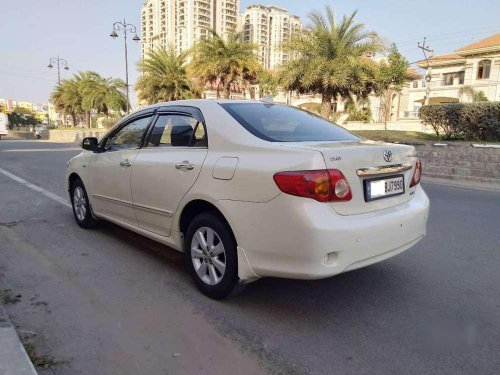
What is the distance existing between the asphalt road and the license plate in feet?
2.93

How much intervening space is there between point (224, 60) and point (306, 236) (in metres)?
25.5

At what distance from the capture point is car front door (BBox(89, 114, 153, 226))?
14.1ft

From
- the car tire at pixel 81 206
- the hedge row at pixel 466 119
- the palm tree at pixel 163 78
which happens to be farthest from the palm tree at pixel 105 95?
the car tire at pixel 81 206

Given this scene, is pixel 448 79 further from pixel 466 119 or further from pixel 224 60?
pixel 466 119

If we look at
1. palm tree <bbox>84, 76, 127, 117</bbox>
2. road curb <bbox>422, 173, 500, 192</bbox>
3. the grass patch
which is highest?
palm tree <bbox>84, 76, 127, 117</bbox>

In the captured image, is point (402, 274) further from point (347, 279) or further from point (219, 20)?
point (219, 20)

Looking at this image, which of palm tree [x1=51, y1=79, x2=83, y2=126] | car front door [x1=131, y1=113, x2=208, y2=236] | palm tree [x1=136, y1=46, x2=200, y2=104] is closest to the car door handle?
car front door [x1=131, y1=113, x2=208, y2=236]

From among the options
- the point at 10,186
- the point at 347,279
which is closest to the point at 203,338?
the point at 347,279

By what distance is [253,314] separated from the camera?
3127 mm

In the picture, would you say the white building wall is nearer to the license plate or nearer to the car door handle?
the license plate

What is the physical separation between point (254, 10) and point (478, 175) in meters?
96.3

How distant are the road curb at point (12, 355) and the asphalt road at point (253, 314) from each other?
0.15 meters

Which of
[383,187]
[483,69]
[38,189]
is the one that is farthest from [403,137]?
[483,69]

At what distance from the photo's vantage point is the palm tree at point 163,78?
3297 centimetres
